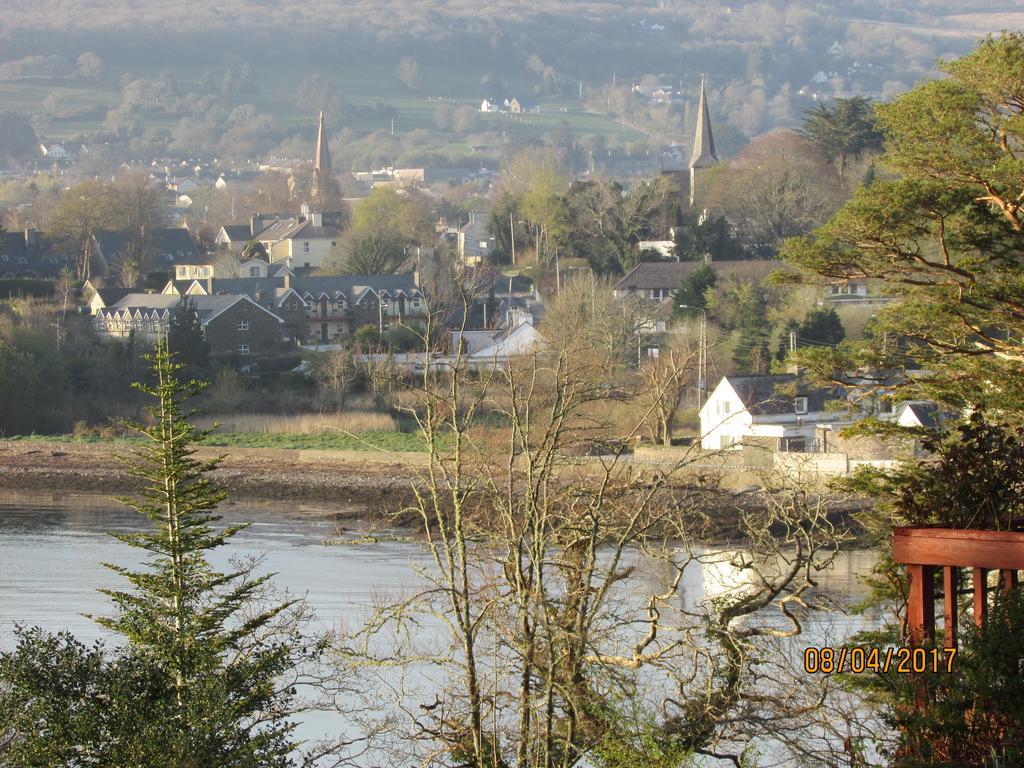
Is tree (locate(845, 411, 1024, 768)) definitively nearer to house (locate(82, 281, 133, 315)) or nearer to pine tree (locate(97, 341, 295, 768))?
pine tree (locate(97, 341, 295, 768))

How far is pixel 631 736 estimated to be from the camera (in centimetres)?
880

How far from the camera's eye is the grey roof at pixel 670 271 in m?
50.7

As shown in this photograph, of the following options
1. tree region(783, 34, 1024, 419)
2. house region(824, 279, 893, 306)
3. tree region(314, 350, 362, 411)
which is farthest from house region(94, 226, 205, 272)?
tree region(783, 34, 1024, 419)

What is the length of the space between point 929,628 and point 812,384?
6827 millimetres

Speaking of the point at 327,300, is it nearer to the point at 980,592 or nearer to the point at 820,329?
the point at 820,329

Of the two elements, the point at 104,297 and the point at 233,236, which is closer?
the point at 104,297

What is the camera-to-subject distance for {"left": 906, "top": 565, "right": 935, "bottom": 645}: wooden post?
7570mm

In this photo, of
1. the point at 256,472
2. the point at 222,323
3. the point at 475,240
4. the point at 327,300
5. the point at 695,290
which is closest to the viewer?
the point at 256,472

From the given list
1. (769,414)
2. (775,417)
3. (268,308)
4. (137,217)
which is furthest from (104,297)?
(775,417)

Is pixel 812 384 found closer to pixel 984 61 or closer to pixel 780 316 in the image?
pixel 984 61

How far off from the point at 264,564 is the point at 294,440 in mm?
14511

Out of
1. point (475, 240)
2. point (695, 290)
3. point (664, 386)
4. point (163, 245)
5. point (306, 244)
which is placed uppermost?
point (664, 386)

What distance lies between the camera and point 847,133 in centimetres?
5888

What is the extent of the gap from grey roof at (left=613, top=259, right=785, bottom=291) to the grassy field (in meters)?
15.9
